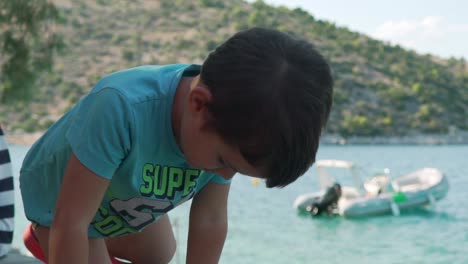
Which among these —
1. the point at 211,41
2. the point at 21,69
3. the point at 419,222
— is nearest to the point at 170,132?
the point at 21,69

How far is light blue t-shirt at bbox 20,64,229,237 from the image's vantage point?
1.00 m

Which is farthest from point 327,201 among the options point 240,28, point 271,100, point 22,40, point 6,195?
point 240,28

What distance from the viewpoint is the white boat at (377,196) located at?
46.7 ft

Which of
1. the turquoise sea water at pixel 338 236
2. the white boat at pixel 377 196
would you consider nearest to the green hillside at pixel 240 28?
the turquoise sea water at pixel 338 236

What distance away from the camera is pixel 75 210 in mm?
1012

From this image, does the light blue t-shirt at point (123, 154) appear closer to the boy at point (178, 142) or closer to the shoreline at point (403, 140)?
the boy at point (178, 142)

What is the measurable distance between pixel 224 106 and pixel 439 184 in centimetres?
1456

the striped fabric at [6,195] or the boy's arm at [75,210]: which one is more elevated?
the boy's arm at [75,210]

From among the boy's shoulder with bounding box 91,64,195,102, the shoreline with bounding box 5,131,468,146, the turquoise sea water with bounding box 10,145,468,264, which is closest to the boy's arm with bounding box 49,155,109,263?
the boy's shoulder with bounding box 91,64,195,102

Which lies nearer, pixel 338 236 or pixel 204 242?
pixel 204 242

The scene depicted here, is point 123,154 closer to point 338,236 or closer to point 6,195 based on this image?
point 6,195

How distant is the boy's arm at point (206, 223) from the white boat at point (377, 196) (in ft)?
41.4

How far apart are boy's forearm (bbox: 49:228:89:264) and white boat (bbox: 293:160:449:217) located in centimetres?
1290

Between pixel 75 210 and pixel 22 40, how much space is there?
9111mm
